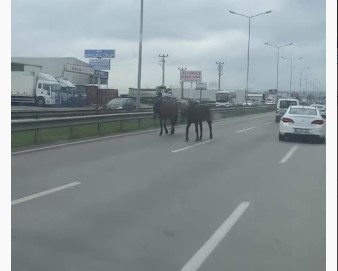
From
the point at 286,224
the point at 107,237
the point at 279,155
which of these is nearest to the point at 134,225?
the point at 107,237

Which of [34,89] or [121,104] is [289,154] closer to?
[121,104]

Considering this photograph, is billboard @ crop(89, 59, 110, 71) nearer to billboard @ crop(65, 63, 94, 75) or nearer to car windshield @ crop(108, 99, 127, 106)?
car windshield @ crop(108, 99, 127, 106)

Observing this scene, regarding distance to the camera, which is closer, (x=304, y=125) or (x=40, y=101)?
(x=304, y=125)

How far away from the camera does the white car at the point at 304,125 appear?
19.0 metres

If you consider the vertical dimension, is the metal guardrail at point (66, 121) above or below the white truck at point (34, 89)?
below

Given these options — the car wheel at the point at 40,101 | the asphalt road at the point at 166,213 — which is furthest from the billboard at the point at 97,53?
the asphalt road at the point at 166,213

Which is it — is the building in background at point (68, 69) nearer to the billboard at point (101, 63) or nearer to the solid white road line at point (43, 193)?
the billboard at point (101, 63)

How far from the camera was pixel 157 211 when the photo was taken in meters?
7.07

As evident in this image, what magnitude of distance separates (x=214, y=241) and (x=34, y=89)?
132ft

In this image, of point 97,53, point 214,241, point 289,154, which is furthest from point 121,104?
point 214,241

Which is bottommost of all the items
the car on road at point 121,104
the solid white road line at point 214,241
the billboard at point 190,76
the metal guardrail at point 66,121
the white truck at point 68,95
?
the solid white road line at point 214,241

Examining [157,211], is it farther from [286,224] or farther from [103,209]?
[286,224]

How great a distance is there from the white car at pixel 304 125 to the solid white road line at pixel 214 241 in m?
12.2

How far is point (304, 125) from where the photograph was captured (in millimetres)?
19094
